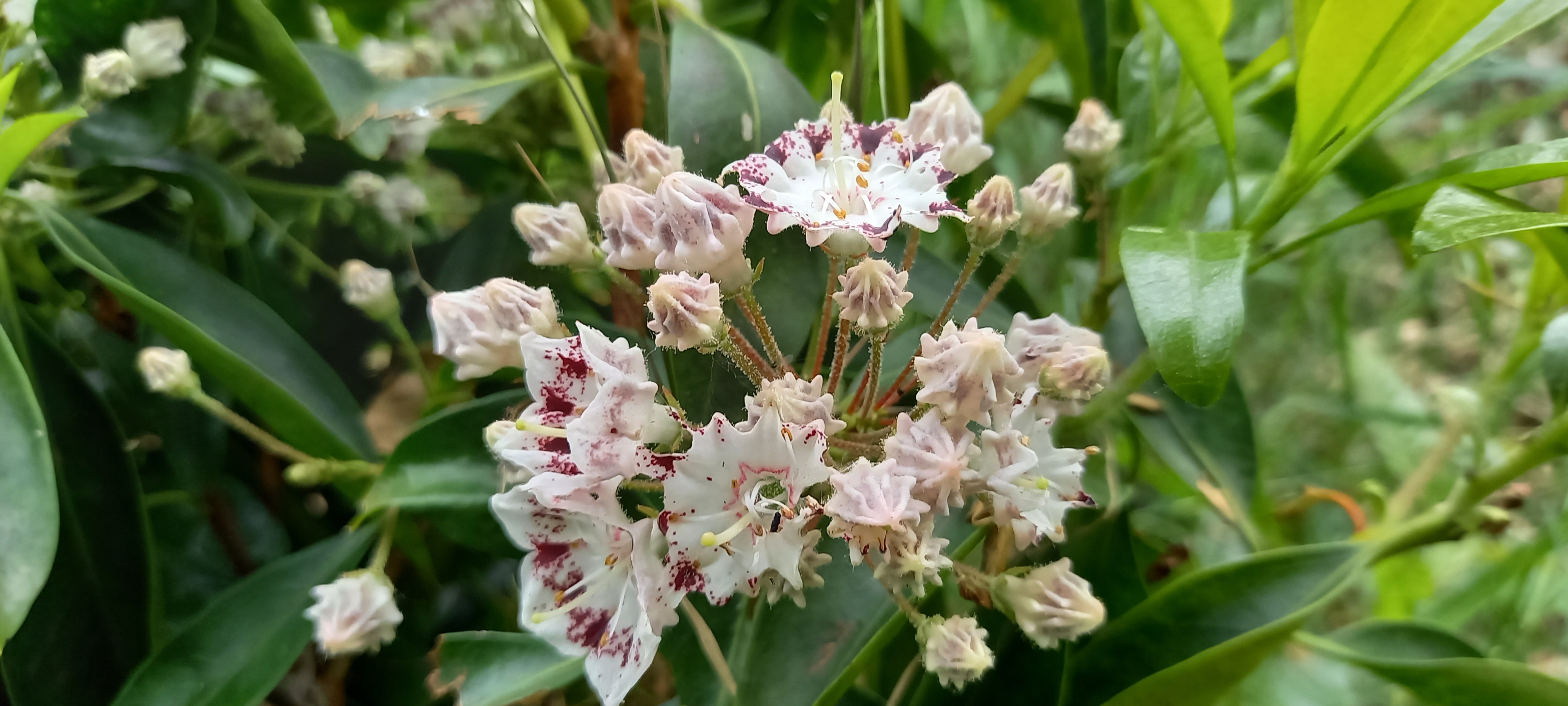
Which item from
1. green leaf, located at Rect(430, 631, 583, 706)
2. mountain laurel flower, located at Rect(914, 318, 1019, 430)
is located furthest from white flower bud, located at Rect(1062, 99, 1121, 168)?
green leaf, located at Rect(430, 631, 583, 706)

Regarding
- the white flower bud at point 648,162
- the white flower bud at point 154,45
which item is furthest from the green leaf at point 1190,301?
the white flower bud at point 154,45

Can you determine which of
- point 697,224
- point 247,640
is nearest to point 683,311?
point 697,224

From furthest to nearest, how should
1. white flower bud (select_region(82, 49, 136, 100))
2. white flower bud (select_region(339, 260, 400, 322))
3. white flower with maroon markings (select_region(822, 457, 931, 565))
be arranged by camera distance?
white flower bud (select_region(339, 260, 400, 322))
white flower bud (select_region(82, 49, 136, 100))
white flower with maroon markings (select_region(822, 457, 931, 565))

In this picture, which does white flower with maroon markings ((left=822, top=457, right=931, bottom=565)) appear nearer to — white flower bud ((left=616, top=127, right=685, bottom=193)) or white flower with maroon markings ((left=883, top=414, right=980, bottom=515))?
white flower with maroon markings ((left=883, top=414, right=980, bottom=515))

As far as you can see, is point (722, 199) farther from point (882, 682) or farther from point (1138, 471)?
point (1138, 471)

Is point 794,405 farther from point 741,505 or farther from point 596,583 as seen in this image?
point 596,583

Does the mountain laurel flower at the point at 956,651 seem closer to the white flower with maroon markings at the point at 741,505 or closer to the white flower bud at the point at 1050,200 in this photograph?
the white flower with maroon markings at the point at 741,505
